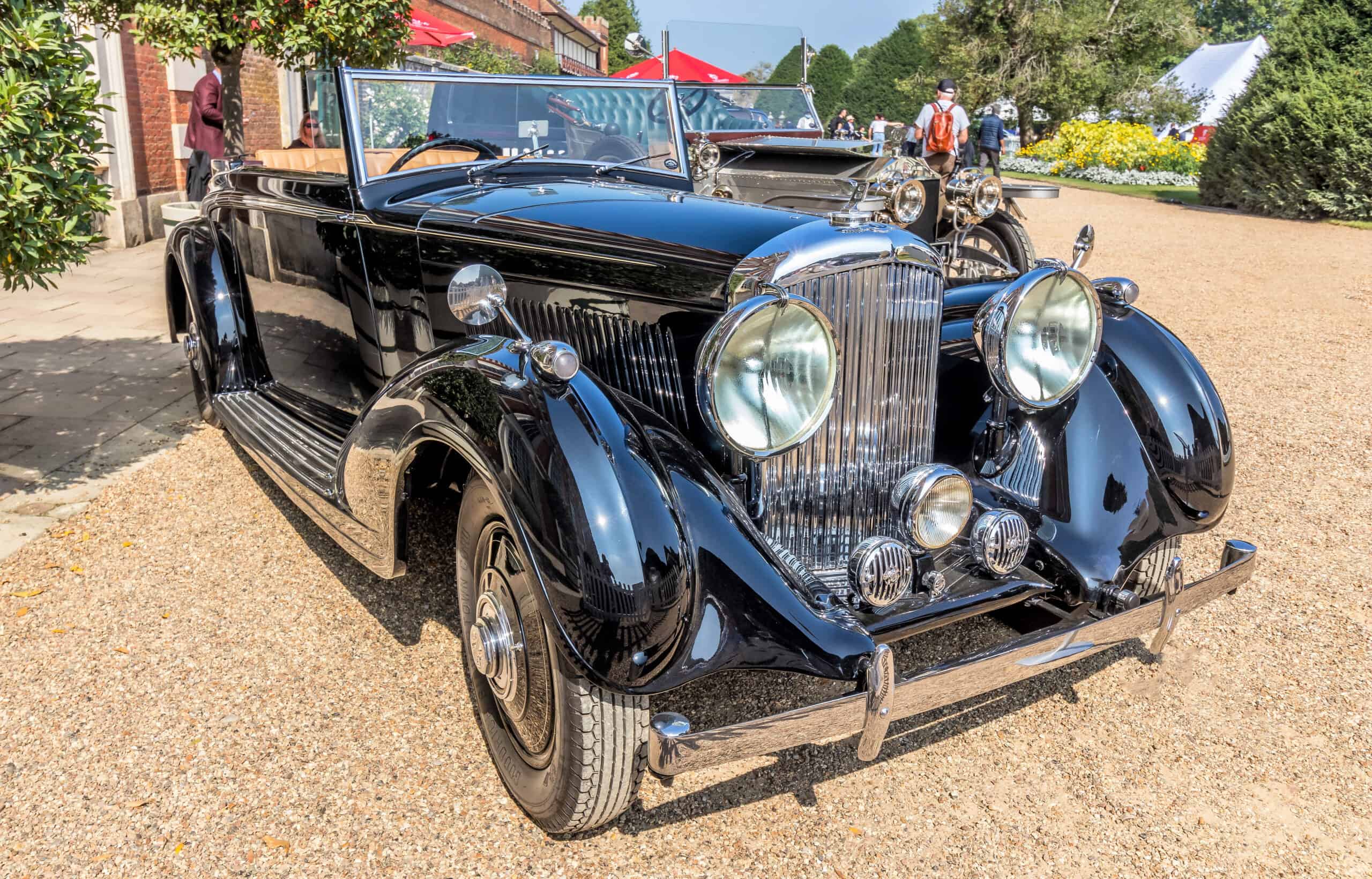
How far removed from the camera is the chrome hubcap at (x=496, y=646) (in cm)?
216

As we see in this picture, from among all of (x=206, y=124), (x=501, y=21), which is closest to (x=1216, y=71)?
(x=501, y=21)

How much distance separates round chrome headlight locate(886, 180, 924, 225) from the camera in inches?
246

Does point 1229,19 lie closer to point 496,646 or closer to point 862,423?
point 862,423

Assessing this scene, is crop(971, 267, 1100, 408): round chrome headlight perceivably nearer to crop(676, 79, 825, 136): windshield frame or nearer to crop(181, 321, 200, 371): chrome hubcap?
crop(181, 321, 200, 371): chrome hubcap

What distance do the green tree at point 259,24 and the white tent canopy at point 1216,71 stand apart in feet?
93.7

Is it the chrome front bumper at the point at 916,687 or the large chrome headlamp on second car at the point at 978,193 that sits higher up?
the large chrome headlamp on second car at the point at 978,193

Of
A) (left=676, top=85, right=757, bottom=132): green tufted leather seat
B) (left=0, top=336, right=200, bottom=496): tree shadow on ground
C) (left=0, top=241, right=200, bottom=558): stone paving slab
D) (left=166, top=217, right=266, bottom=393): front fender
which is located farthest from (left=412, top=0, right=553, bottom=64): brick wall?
(left=166, top=217, right=266, bottom=393): front fender

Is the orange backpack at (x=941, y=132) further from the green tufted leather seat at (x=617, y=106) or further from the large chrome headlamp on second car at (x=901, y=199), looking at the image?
the green tufted leather seat at (x=617, y=106)

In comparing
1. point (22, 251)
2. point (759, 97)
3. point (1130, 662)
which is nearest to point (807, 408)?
point (1130, 662)

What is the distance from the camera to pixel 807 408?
7.07ft

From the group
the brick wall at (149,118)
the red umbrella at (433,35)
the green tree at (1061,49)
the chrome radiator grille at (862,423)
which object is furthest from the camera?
the green tree at (1061,49)

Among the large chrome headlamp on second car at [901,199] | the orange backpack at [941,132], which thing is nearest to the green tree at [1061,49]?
the orange backpack at [941,132]

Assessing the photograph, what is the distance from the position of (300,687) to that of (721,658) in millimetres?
1408

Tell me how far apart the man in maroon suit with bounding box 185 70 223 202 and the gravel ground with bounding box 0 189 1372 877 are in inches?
239
